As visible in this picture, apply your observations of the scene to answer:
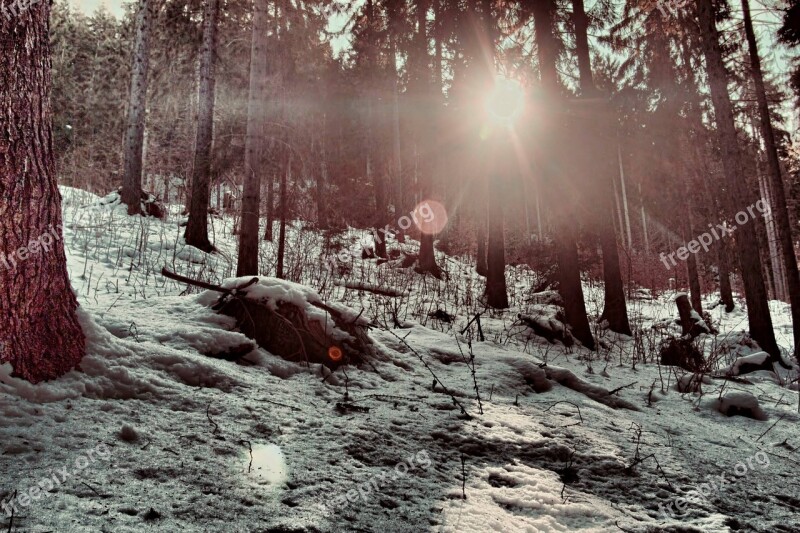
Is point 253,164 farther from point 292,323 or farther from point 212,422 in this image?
point 212,422

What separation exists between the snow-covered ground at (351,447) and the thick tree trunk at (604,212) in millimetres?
5567

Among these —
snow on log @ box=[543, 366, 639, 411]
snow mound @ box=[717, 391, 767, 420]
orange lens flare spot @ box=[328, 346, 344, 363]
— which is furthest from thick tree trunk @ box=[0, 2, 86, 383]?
snow mound @ box=[717, 391, 767, 420]

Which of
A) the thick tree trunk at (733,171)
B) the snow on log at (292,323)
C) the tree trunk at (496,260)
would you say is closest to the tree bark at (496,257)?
the tree trunk at (496,260)

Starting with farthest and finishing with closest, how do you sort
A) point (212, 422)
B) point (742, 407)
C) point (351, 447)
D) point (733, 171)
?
point (733, 171), point (742, 407), point (351, 447), point (212, 422)

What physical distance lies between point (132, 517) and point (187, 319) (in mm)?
2163

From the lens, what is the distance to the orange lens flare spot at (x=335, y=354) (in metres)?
3.28

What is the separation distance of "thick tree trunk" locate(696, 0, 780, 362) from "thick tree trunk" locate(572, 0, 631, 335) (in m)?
2.09

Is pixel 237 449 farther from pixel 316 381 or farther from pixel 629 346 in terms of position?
pixel 629 346

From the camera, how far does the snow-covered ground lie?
1441 millimetres

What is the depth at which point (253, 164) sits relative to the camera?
6867 millimetres

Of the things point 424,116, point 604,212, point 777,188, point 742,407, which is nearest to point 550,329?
point 742,407

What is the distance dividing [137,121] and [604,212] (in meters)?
12.7

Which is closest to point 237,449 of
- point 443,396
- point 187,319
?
point 443,396

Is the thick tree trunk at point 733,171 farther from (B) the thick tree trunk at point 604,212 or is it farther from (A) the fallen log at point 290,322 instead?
(A) the fallen log at point 290,322
